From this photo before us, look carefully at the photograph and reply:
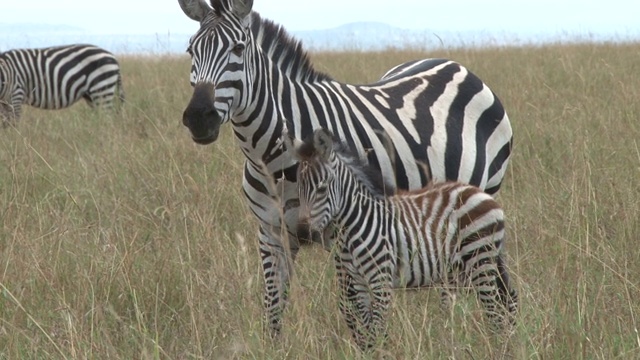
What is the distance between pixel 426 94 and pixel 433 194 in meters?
1.26

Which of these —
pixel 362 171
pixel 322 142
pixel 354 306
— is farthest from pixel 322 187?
pixel 354 306

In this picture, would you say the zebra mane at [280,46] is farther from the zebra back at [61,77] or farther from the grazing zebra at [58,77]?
the zebra back at [61,77]

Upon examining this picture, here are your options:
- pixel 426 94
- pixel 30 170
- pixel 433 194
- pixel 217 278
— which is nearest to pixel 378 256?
pixel 433 194

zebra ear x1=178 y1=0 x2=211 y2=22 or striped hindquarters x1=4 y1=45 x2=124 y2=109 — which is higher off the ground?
zebra ear x1=178 y1=0 x2=211 y2=22

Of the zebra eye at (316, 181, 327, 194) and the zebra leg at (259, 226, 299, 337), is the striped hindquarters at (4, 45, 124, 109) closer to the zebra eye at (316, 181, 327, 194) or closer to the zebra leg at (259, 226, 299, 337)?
the zebra leg at (259, 226, 299, 337)

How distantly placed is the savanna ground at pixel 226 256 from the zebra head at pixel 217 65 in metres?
0.55

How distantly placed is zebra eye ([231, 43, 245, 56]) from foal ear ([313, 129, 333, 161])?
1.91 ft

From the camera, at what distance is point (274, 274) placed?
3986 millimetres

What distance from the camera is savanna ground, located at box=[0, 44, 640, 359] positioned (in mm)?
3199

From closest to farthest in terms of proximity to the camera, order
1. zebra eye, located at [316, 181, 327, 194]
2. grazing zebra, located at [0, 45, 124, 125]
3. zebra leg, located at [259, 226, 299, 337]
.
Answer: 1. zebra eye, located at [316, 181, 327, 194]
2. zebra leg, located at [259, 226, 299, 337]
3. grazing zebra, located at [0, 45, 124, 125]

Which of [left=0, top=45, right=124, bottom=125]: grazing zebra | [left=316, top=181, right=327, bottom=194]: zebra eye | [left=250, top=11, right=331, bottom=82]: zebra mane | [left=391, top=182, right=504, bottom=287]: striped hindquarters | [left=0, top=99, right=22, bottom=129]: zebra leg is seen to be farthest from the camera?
[left=0, top=45, right=124, bottom=125]: grazing zebra

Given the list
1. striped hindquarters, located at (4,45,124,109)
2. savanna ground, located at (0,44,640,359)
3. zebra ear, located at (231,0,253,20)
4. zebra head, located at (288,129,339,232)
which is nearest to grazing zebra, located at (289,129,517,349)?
zebra head, located at (288,129,339,232)

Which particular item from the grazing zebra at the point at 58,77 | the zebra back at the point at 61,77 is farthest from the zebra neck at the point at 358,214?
the zebra back at the point at 61,77

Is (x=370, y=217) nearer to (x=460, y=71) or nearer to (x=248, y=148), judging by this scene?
(x=248, y=148)
